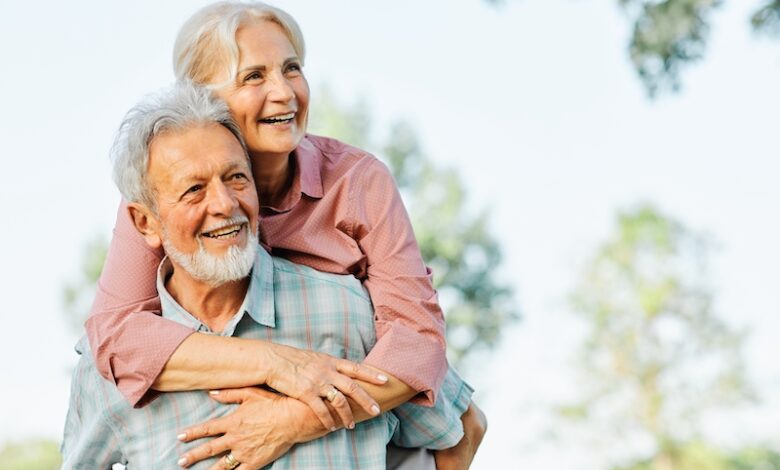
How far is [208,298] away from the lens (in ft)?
8.80

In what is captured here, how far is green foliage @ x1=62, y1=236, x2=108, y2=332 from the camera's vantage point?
18.9 m

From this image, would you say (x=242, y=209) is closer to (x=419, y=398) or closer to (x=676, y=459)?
(x=419, y=398)

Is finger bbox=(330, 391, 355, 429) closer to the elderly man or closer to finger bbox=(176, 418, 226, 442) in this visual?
the elderly man

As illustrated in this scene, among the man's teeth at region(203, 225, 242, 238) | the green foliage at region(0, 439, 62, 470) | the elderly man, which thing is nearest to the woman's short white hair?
the elderly man

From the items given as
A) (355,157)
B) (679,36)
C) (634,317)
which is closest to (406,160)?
(634,317)

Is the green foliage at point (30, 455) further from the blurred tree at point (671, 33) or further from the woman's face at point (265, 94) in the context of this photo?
the woman's face at point (265, 94)

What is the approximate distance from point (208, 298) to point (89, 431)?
40 cm

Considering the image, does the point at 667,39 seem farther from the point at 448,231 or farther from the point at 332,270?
the point at 448,231

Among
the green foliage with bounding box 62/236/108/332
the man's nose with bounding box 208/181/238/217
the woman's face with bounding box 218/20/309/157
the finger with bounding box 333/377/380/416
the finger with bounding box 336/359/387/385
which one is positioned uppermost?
the woman's face with bounding box 218/20/309/157

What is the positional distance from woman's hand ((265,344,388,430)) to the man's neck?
0.53ft

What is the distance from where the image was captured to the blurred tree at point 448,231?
745 inches

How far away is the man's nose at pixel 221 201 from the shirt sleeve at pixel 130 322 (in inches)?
9.7

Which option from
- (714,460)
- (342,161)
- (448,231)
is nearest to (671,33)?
(342,161)

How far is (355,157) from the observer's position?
115 inches
